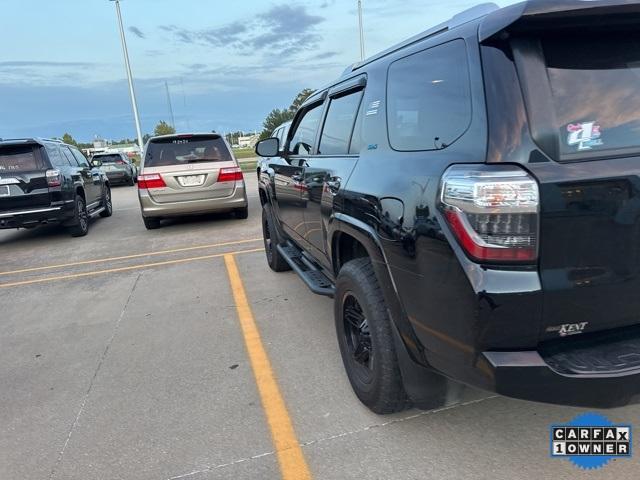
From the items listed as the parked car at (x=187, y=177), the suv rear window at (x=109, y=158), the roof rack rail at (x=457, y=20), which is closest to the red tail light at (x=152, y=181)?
the parked car at (x=187, y=177)

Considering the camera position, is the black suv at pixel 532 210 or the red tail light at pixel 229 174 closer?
the black suv at pixel 532 210

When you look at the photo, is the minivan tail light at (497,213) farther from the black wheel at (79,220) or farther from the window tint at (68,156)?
the window tint at (68,156)

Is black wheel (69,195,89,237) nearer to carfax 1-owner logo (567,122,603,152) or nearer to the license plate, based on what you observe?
the license plate

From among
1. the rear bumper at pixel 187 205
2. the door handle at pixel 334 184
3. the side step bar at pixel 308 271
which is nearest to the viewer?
the door handle at pixel 334 184

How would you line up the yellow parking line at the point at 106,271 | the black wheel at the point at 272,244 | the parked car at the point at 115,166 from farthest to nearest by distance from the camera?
the parked car at the point at 115,166 → the yellow parking line at the point at 106,271 → the black wheel at the point at 272,244

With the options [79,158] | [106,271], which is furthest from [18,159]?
[106,271]

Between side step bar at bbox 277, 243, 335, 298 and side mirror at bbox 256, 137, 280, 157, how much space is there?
0.99m

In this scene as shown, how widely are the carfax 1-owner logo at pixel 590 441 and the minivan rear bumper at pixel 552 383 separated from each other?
699 mm

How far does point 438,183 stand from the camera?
6.43ft

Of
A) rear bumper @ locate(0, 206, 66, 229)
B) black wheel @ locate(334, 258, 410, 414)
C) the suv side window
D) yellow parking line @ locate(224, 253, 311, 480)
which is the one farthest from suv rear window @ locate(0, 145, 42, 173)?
black wheel @ locate(334, 258, 410, 414)

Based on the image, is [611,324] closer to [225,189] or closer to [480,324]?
[480,324]

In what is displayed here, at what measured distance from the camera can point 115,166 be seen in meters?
20.8

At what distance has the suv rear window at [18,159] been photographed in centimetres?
786

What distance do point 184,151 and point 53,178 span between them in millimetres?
2195
